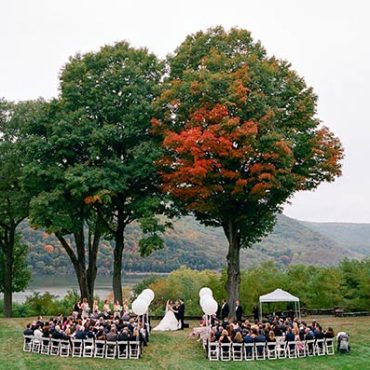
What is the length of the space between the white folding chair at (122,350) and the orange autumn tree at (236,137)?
10.3 meters

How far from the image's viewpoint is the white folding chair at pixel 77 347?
20.7 m

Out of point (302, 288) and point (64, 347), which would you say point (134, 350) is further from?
point (302, 288)

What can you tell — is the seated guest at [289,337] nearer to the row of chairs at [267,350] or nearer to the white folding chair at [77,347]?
the row of chairs at [267,350]

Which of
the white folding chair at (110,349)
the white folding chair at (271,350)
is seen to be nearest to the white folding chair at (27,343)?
the white folding chair at (110,349)

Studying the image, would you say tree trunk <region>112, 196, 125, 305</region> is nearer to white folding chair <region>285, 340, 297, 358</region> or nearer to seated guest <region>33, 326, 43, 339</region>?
seated guest <region>33, 326, 43, 339</region>

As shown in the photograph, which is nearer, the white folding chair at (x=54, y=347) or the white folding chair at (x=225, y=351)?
the white folding chair at (x=225, y=351)

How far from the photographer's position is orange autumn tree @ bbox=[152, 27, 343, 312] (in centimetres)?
2831

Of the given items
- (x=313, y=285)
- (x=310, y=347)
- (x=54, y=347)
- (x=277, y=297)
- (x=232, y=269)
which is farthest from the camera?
(x=313, y=285)

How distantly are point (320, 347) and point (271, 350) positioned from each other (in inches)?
81.0

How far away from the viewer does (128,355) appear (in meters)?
20.6

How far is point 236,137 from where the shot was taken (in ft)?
91.6

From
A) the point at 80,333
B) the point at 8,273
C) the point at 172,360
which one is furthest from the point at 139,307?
the point at 8,273

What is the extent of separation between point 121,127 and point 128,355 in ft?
49.5

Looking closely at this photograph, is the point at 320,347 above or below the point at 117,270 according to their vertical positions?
below
